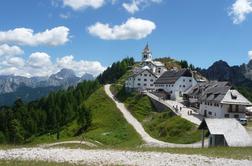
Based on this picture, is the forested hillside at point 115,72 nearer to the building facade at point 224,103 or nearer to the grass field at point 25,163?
the building facade at point 224,103

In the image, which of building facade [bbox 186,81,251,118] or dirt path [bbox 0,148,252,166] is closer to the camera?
dirt path [bbox 0,148,252,166]

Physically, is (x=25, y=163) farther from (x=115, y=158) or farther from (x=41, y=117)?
(x=41, y=117)

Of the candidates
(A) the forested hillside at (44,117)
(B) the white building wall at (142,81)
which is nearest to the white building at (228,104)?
(A) the forested hillside at (44,117)

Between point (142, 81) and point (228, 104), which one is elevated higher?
point (142, 81)

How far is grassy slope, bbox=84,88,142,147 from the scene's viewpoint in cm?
8106

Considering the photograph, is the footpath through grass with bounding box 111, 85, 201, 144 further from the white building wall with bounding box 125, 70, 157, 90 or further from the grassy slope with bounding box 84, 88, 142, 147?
the white building wall with bounding box 125, 70, 157, 90

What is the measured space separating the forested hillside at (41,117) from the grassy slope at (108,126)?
4.61 meters

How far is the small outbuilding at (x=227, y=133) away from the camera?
4672cm

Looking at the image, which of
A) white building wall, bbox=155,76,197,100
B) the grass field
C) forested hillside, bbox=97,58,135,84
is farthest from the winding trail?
Answer: forested hillside, bbox=97,58,135,84

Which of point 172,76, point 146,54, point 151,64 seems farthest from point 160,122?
point 146,54

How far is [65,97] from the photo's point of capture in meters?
154

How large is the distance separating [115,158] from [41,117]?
108063 mm

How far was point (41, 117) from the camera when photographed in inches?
5276

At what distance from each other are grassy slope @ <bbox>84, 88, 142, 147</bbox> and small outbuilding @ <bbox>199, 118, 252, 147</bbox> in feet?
63.8
